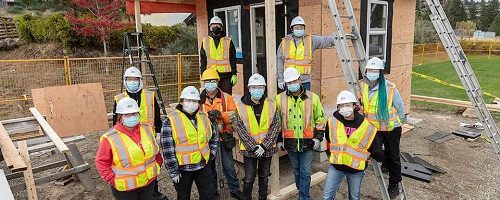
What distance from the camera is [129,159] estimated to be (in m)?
3.38

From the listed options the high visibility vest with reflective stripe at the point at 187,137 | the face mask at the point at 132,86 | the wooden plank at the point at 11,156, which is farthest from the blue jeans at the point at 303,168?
the wooden plank at the point at 11,156

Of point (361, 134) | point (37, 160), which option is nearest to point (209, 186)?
point (361, 134)

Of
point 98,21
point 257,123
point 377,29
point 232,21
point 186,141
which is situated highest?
point 98,21

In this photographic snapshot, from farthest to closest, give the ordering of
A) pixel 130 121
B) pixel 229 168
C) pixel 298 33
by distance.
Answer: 1. pixel 298 33
2. pixel 229 168
3. pixel 130 121

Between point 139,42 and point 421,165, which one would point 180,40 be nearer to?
point 139,42

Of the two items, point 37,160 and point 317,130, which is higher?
point 317,130

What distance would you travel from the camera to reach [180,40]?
18484 millimetres

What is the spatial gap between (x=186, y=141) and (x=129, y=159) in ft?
2.28

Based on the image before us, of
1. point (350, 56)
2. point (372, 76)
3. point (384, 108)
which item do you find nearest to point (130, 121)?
point (350, 56)

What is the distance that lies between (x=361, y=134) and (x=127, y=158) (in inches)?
101

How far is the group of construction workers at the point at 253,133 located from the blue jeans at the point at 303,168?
14 millimetres

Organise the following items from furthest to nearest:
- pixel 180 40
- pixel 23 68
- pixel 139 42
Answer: pixel 180 40 < pixel 23 68 < pixel 139 42

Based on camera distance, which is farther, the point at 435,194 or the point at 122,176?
the point at 435,194

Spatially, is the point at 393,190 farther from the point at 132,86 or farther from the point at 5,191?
the point at 5,191
